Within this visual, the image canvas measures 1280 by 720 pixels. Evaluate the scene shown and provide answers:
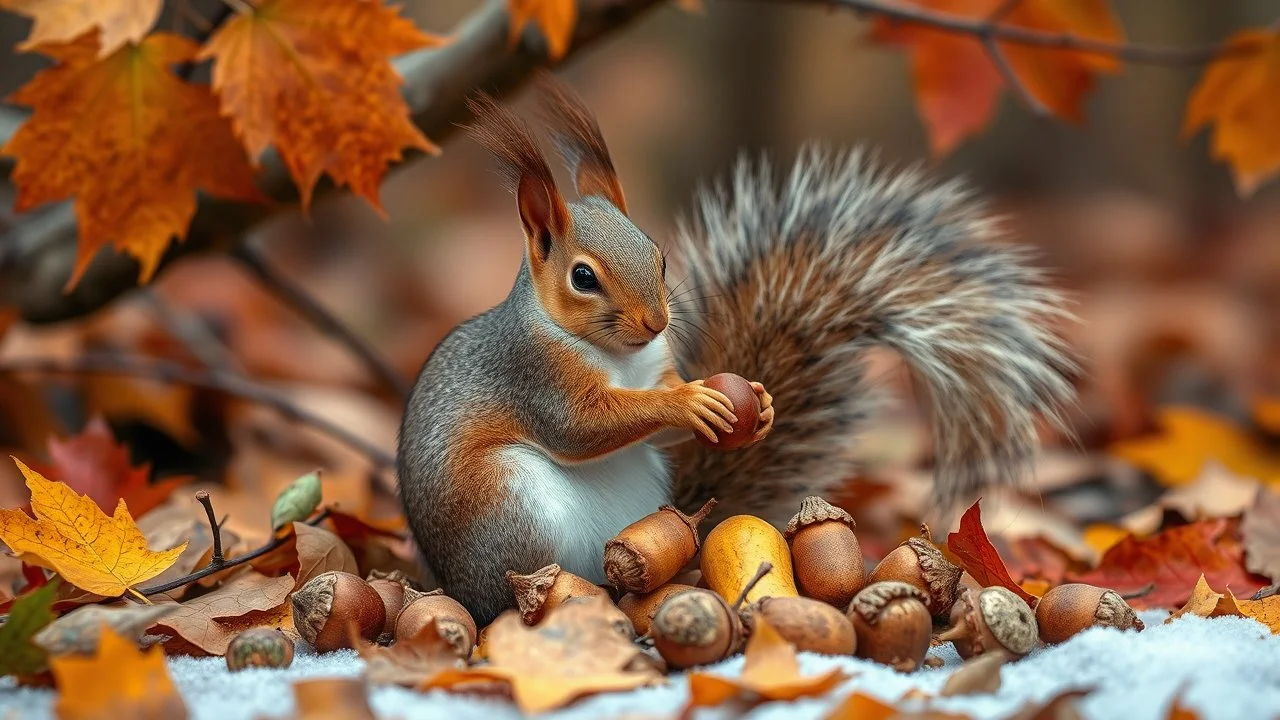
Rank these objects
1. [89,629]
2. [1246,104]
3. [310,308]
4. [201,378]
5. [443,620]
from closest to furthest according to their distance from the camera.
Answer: [89,629] < [443,620] < [1246,104] < [201,378] < [310,308]

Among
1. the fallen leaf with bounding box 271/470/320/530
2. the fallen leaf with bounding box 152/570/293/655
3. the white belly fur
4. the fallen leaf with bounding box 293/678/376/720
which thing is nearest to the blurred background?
the fallen leaf with bounding box 271/470/320/530

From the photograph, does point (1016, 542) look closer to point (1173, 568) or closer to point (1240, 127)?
point (1173, 568)

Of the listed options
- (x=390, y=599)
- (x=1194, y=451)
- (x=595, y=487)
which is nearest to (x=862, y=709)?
(x=595, y=487)

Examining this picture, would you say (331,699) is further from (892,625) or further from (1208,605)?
(1208,605)

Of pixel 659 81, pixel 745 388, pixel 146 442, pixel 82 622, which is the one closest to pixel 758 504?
pixel 745 388

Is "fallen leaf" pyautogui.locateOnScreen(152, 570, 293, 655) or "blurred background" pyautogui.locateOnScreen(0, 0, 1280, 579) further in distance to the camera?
"blurred background" pyautogui.locateOnScreen(0, 0, 1280, 579)

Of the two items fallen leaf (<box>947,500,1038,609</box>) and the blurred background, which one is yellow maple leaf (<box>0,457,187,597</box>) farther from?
the blurred background

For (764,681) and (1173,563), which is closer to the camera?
(764,681)

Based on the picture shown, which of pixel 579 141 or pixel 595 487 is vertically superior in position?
pixel 579 141
